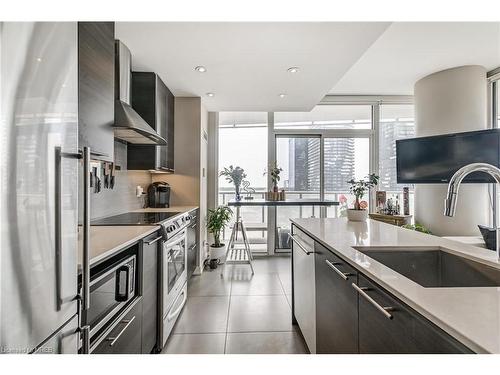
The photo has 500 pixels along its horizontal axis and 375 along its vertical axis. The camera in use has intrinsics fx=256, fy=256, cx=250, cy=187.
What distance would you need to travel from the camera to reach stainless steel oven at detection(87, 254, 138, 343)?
3.69ft

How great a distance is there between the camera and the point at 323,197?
4.94 meters

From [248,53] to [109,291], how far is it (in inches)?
85.5

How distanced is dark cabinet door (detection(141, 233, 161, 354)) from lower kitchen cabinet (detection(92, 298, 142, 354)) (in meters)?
0.08

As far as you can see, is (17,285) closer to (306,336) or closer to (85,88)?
(85,88)

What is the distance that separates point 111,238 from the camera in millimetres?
1456

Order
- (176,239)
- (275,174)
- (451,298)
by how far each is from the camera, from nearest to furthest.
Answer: (451,298) → (176,239) → (275,174)

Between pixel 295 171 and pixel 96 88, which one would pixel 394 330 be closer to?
pixel 96 88

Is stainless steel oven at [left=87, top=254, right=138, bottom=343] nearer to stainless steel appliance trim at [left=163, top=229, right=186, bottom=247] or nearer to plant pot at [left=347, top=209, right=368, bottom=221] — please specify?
stainless steel appliance trim at [left=163, top=229, right=186, bottom=247]

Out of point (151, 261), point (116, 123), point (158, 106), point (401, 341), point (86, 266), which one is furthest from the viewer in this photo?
point (158, 106)

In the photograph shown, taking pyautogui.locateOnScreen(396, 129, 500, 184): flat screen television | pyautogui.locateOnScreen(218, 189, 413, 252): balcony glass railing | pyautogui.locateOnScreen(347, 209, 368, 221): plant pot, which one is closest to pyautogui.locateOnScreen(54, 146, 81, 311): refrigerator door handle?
pyautogui.locateOnScreen(347, 209, 368, 221): plant pot

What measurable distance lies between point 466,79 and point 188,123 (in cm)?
421

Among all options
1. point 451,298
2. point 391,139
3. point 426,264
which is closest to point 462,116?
point 391,139

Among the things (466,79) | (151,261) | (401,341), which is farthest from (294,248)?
(466,79)

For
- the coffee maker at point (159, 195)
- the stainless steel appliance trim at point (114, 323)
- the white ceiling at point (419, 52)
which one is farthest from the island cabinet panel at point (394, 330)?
the white ceiling at point (419, 52)
